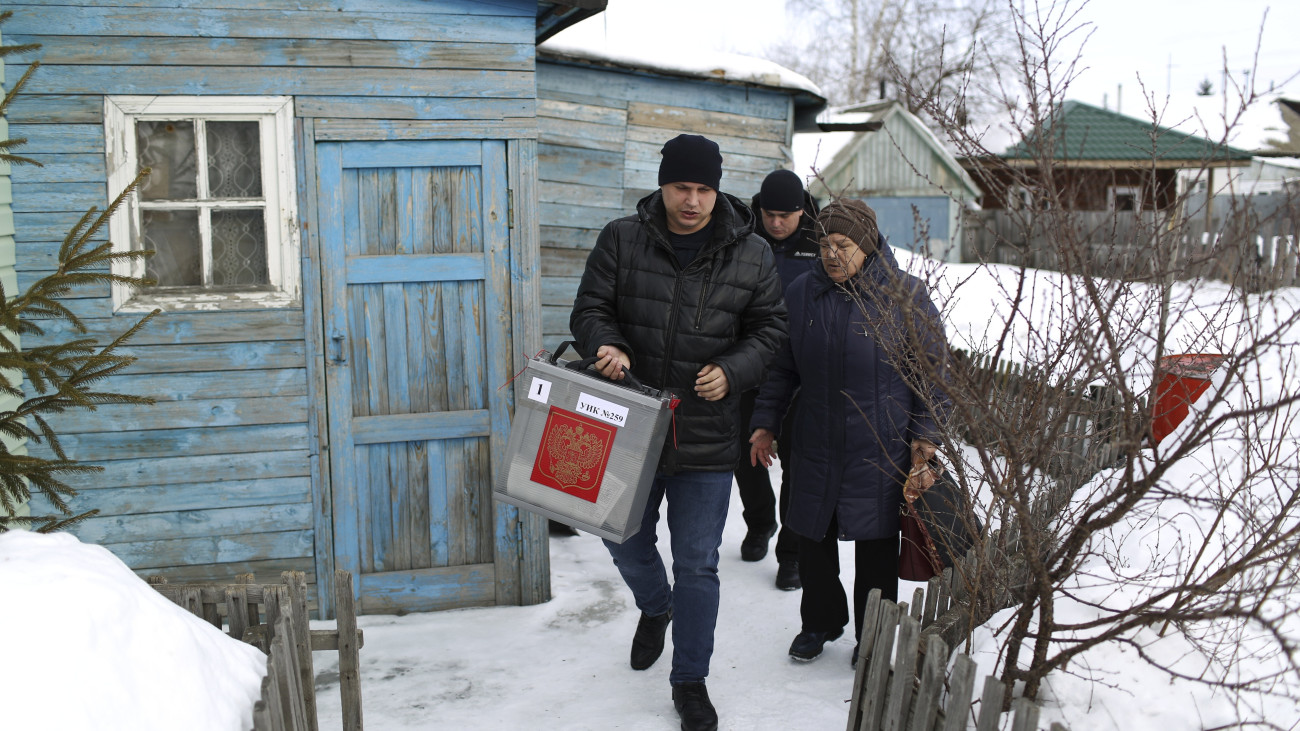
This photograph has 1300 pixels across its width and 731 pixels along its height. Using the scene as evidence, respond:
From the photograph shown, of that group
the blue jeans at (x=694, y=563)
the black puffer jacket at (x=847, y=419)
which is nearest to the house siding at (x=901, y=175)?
the black puffer jacket at (x=847, y=419)

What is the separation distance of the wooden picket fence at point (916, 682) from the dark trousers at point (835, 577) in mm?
645

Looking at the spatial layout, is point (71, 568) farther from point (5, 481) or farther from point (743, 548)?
point (743, 548)

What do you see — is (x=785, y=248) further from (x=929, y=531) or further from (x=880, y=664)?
(x=880, y=664)

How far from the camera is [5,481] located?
3.28 m


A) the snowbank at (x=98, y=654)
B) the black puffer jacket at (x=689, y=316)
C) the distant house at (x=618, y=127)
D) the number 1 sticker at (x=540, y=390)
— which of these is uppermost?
the distant house at (x=618, y=127)

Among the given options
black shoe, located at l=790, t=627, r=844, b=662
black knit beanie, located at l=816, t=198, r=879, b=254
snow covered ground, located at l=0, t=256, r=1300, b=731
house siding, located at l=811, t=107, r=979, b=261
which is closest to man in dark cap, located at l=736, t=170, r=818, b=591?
snow covered ground, located at l=0, t=256, r=1300, b=731

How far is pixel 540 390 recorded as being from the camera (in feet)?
11.7

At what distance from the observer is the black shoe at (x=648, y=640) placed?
4.14 metres

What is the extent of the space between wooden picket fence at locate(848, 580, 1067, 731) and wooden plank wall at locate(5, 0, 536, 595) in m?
2.64

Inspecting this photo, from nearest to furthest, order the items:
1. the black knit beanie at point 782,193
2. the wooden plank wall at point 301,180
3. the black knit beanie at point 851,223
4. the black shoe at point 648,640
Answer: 1. the black knit beanie at point 851,223
2. the black shoe at point 648,640
3. the wooden plank wall at point 301,180
4. the black knit beanie at point 782,193

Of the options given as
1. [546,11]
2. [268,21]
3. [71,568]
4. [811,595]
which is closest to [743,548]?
[811,595]

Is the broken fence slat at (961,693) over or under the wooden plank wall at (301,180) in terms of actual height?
under

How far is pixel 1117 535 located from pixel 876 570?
100 cm

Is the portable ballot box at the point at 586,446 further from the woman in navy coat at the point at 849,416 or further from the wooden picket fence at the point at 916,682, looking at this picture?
the wooden picket fence at the point at 916,682
